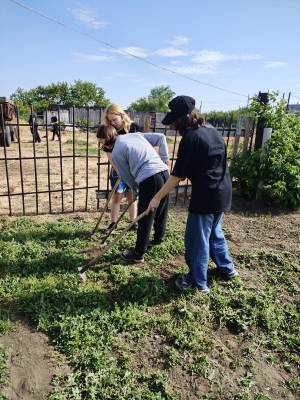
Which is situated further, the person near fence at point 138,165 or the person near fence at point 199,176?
the person near fence at point 138,165

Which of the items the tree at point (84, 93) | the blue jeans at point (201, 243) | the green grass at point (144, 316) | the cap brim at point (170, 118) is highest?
the tree at point (84, 93)

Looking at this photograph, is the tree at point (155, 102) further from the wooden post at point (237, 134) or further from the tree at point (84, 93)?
the wooden post at point (237, 134)

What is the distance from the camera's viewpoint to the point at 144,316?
8.38 ft

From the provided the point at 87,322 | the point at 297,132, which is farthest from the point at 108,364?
the point at 297,132

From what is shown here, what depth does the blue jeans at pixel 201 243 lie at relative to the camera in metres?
2.60

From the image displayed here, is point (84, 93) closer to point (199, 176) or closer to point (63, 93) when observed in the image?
point (63, 93)

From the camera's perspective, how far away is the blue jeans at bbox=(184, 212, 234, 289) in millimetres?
2598

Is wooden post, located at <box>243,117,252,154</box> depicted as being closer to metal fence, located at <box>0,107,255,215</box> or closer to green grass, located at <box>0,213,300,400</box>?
metal fence, located at <box>0,107,255,215</box>

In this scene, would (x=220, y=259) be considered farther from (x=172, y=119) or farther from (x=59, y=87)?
(x=59, y=87)

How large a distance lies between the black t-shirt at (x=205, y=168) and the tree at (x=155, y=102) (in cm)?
4983

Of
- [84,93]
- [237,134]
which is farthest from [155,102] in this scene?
[237,134]

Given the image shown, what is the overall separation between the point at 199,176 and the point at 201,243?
61 cm

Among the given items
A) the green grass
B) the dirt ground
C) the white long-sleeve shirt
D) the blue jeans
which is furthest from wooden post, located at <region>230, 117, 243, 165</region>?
the blue jeans

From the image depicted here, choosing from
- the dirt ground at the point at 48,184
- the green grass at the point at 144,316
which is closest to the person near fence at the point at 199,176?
the green grass at the point at 144,316
